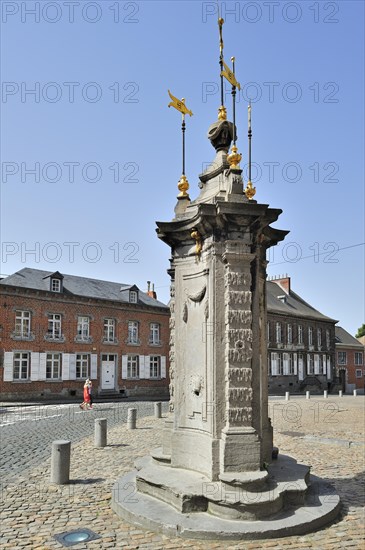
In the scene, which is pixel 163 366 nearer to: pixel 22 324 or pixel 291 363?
pixel 22 324

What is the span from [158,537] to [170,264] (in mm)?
4140

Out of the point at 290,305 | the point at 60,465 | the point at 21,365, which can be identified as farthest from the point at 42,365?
the point at 290,305

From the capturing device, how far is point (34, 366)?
2683 cm

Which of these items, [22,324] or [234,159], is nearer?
[234,159]

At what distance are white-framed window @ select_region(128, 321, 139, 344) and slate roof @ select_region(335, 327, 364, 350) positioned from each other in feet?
88.7

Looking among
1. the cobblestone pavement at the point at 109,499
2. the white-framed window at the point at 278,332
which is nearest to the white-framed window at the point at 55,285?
the cobblestone pavement at the point at 109,499

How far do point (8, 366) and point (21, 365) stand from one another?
0.93m

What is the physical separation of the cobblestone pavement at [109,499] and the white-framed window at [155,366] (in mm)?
19718

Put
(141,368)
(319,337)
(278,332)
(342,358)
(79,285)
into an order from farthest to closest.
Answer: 1. (342,358)
2. (319,337)
3. (278,332)
4. (141,368)
5. (79,285)

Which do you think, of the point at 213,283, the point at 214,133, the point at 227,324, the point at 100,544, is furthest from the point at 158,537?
the point at 214,133

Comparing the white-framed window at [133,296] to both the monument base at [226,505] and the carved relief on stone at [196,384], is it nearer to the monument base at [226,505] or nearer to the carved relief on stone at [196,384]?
the carved relief on stone at [196,384]

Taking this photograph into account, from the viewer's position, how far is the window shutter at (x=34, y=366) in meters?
26.7

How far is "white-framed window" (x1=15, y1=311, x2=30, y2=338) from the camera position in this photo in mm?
26516

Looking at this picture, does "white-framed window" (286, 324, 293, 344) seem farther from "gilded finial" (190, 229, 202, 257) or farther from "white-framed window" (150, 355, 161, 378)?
Answer: "gilded finial" (190, 229, 202, 257)
